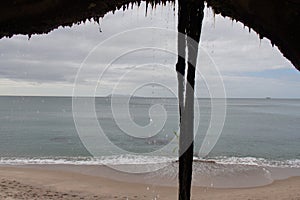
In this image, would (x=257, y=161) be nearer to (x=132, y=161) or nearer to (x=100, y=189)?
(x=132, y=161)

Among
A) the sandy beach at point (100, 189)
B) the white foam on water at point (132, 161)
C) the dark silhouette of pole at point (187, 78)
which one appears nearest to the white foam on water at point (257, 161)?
the white foam on water at point (132, 161)

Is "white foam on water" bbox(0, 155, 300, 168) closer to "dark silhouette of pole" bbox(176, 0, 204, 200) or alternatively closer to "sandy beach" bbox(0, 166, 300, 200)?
"sandy beach" bbox(0, 166, 300, 200)

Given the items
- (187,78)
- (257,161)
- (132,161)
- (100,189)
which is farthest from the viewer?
(257,161)

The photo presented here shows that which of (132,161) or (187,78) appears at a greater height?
(187,78)

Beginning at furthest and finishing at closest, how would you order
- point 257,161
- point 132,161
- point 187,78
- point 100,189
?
point 257,161, point 132,161, point 100,189, point 187,78

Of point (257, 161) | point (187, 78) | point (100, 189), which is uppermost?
point (187, 78)

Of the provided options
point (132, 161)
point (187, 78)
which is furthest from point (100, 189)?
point (187, 78)

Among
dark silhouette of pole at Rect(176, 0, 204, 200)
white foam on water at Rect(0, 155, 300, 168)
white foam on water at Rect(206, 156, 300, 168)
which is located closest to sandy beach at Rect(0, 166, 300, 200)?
white foam on water at Rect(0, 155, 300, 168)

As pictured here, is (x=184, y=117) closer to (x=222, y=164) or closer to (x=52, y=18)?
(x=52, y=18)

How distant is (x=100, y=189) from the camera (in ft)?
39.7

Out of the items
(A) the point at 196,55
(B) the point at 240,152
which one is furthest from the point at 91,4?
(B) the point at 240,152

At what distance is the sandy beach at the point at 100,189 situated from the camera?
11.2m

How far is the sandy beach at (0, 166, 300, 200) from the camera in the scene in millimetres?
11188

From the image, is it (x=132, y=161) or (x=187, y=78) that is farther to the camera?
(x=132, y=161)
